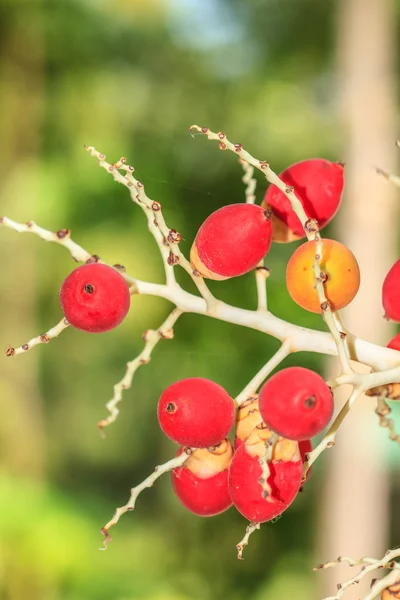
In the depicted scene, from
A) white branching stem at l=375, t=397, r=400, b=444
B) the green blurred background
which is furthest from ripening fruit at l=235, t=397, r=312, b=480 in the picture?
the green blurred background

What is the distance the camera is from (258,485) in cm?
84

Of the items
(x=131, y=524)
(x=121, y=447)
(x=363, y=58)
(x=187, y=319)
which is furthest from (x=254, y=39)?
(x=131, y=524)

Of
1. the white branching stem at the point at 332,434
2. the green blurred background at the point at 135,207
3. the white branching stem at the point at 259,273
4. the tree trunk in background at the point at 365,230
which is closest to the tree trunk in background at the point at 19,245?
Answer: the green blurred background at the point at 135,207

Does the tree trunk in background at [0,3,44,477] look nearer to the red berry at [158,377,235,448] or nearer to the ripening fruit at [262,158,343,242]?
the ripening fruit at [262,158,343,242]

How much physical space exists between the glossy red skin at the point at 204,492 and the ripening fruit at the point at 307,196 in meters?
0.34

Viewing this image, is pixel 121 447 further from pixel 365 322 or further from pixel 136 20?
pixel 136 20

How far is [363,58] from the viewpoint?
5.21 m

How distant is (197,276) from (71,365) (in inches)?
259

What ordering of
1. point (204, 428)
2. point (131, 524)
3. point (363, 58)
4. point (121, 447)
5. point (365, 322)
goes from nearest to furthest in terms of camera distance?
point (204, 428) → point (365, 322) → point (363, 58) → point (131, 524) → point (121, 447)

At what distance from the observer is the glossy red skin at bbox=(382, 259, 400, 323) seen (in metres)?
0.99

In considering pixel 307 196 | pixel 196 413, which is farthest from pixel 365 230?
pixel 196 413

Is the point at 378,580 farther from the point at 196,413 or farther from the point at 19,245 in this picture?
the point at 19,245

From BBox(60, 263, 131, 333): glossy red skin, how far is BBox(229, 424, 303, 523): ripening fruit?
0.72 feet

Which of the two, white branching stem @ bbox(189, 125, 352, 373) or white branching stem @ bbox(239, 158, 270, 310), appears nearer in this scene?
white branching stem @ bbox(189, 125, 352, 373)
